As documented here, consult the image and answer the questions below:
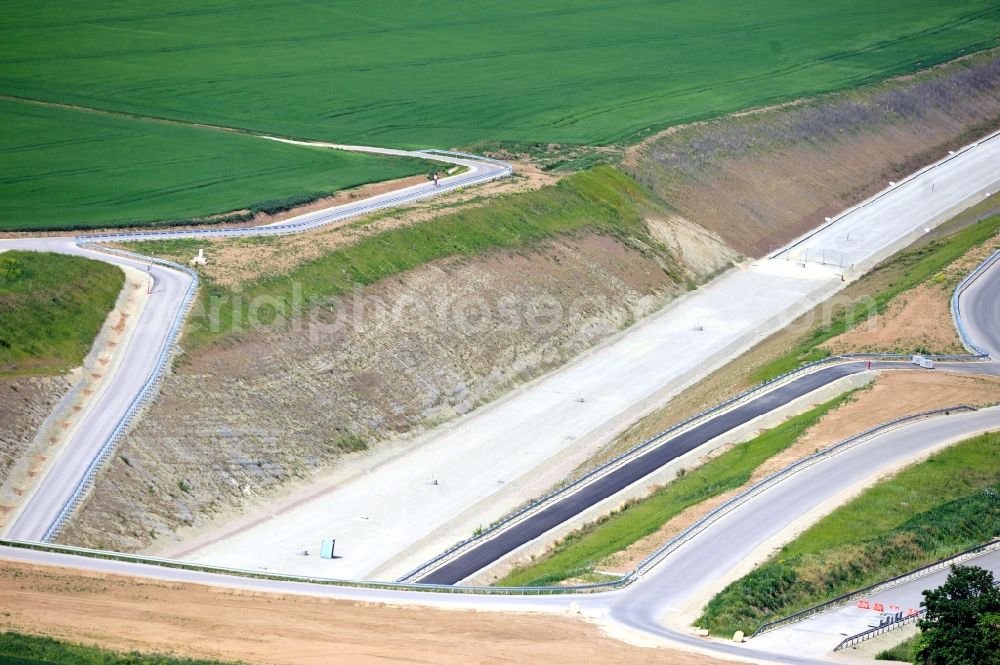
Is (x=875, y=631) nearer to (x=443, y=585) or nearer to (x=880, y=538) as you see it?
(x=880, y=538)

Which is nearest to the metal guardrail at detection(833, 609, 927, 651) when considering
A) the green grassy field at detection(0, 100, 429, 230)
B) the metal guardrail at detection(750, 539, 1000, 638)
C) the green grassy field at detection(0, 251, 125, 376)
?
the metal guardrail at detection(750, 539, 1000, 638)

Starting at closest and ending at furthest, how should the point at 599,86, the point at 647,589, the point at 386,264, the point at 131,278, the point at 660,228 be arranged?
the point at 647,589, the point at 131,278, the point at 386,264, the point at 660,228, the point at 599,86

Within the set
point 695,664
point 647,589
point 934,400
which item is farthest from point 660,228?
point 695,664

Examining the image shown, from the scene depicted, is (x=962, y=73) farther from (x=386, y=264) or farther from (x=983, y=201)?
(x=386, y=264)

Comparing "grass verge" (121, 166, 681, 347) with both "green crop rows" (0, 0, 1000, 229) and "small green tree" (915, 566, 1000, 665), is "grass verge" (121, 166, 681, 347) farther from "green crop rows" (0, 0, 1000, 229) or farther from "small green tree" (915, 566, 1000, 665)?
"small green tree" (915, 566, 1000, 665)

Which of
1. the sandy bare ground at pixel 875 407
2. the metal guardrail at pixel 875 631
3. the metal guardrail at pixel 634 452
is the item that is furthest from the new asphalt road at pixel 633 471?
the metal guardrail at pixel 875 631

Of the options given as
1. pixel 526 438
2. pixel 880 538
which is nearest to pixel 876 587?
pixel 880 538

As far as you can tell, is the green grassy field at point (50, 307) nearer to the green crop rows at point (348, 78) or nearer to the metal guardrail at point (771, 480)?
the green crop rows at point (348, 78)
